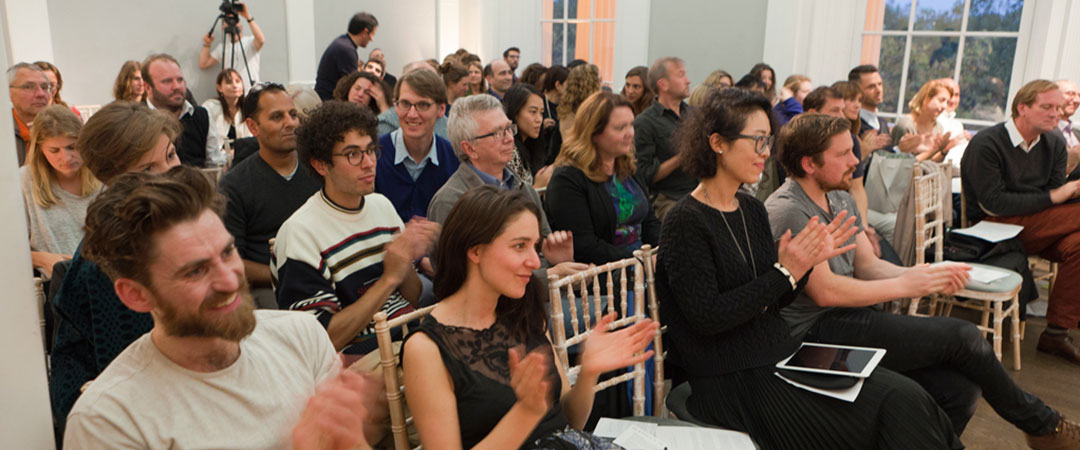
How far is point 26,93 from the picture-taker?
3943 millimetres

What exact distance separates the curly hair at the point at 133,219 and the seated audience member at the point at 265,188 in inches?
49.2

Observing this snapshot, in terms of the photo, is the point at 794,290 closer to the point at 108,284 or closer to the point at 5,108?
the point at 108,284

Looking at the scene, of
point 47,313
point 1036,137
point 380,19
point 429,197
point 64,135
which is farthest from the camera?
point 380,19

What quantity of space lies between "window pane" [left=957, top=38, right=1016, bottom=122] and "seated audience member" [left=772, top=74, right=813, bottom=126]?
1434 mm

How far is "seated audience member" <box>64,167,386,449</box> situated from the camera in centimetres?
123

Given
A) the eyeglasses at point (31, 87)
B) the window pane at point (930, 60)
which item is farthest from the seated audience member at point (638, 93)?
the eyeglasses at point (31, 87)

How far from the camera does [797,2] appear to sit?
269 inches

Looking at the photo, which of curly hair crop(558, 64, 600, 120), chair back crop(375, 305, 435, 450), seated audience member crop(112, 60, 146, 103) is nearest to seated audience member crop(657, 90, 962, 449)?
chair back crop(375, 305, 435, 450)

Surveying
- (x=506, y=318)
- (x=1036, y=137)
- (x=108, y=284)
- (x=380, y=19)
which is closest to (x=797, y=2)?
(x=1036, y=137)

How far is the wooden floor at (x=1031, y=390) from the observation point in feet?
9.83

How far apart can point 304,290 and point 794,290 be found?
1.44 metres

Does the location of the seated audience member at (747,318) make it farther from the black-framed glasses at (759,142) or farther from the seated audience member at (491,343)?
the seated audience member at (491,343)

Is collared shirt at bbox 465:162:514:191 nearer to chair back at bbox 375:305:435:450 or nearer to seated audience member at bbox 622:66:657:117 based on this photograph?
chair back at bbox 375:305:435:450

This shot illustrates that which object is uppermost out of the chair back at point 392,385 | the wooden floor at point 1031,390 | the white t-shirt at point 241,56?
the white t-shirt at point 241,56
